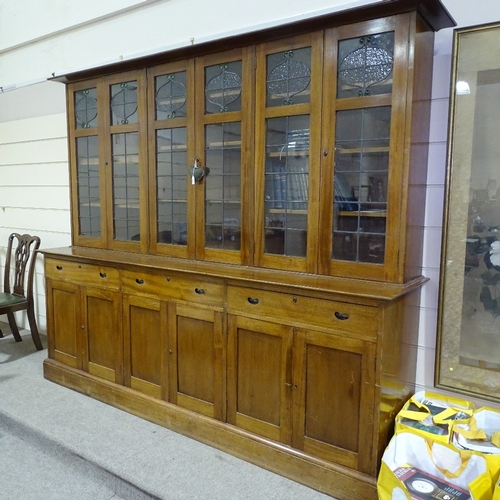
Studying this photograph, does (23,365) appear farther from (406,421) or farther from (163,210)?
(406,421)

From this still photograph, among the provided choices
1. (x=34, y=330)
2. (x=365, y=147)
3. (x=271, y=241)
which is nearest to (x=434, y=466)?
(x=271, y=241)

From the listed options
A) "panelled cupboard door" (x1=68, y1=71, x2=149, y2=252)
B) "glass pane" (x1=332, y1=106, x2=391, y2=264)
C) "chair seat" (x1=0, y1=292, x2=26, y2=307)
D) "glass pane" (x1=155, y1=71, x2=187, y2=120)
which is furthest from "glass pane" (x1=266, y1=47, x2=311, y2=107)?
"chair seat" (x1=0, y1=292, x2=26, y2=307)

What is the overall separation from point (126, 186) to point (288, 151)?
120 cm

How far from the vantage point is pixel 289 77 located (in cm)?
214

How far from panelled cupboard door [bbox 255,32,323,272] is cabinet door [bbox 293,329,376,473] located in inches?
15.7

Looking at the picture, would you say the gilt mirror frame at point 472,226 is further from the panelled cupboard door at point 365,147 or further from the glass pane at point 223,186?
the glass pane at point 223,186

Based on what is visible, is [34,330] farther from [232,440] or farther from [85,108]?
[232,440]

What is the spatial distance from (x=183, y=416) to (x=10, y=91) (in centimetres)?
332

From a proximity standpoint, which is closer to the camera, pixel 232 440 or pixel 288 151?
pixel 288 151

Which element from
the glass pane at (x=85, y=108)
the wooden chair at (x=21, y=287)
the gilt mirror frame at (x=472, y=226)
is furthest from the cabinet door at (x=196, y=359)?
the wooden chair at (x=21, y=287)

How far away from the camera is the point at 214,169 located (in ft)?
8.05

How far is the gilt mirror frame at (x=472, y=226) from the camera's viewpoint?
1958 mm

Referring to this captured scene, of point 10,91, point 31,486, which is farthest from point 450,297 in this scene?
point 10,91

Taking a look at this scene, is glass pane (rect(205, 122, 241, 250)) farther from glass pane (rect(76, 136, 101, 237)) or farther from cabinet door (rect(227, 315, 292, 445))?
glass pane (rect(76, 136, 101, 237))
